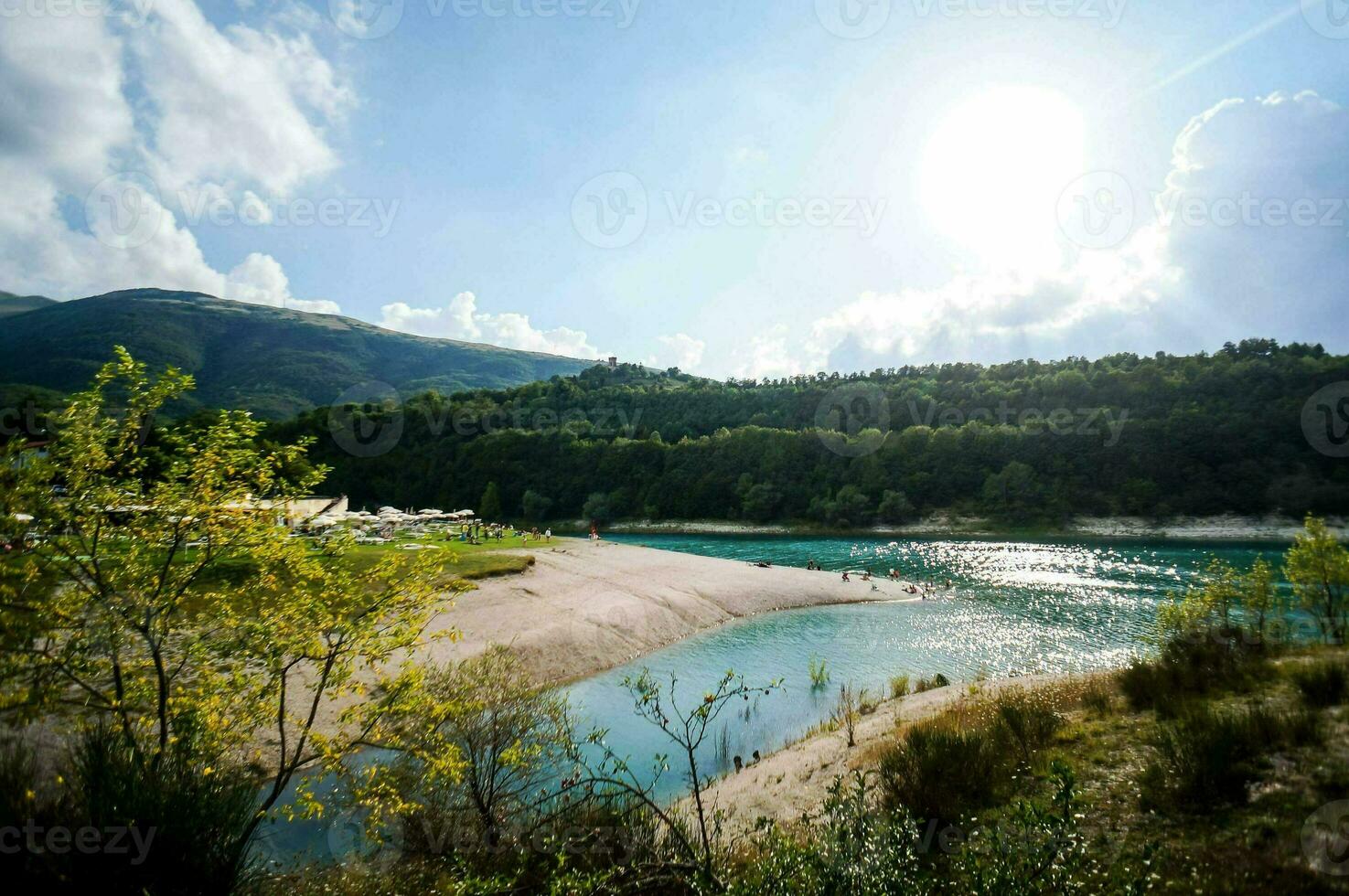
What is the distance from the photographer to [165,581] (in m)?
8.68

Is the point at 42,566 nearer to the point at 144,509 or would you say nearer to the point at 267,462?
the point at 144,509

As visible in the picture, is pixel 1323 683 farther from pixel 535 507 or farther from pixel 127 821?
pixel 535 507

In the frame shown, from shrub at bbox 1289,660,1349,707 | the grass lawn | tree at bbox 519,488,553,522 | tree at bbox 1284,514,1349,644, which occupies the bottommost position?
tree at bbox 519,488,553,522

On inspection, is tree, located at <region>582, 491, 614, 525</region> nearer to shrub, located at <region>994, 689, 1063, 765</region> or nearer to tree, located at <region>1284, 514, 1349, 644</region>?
tree, located at <region>1284, 514, 1349, 644</region>

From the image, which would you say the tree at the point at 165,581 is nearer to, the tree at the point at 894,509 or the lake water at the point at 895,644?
the lake water at the point at 895,644

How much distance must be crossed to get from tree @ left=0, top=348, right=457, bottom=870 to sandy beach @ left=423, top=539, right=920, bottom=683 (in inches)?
328

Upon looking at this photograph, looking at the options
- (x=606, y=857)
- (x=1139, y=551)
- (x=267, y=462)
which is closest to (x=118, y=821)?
(x=267, y=462)

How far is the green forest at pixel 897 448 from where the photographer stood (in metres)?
89.8

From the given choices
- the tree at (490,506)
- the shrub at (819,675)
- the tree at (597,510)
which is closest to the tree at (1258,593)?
the shrub at (819,675)

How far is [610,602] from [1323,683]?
1106 inches

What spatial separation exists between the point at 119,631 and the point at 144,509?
1735mm

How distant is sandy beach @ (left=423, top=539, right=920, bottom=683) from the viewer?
26.4m

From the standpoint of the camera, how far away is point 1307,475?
267 ft

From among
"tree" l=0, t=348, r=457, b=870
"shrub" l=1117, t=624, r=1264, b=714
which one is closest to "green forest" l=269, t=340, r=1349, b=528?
"shrub" l=1117, t=624, r=1264, b=714
